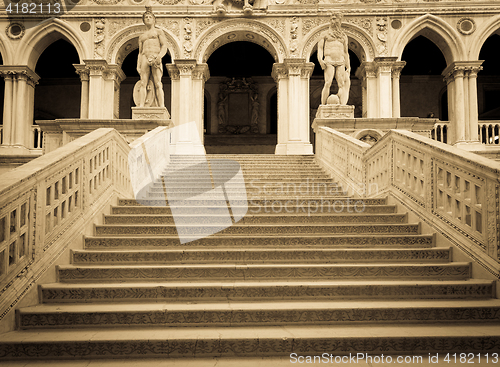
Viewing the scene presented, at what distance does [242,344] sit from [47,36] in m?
15.1

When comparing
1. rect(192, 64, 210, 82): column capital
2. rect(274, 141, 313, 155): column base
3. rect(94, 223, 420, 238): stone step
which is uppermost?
rect(192, 64, 210, 82): column capital

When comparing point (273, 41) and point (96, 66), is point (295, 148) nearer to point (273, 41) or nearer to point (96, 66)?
point (273, 41)

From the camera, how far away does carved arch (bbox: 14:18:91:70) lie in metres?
14.5

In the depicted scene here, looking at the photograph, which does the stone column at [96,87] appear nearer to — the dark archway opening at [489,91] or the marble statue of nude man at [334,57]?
the marble statue of nude man at [334,57]

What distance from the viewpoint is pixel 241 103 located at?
64.4ft

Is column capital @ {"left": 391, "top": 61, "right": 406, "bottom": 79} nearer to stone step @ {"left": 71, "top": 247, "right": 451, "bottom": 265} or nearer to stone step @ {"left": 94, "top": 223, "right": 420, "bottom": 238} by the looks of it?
stone step @ {"left": 94, "top": 223, "right": 420, "bottom": 238}

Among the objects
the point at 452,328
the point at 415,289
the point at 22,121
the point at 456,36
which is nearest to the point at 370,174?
the point at 415,289

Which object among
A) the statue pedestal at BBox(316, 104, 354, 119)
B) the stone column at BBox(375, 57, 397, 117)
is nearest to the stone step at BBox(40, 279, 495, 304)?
the statue pedestal at BBox(316, 104, 354, 119)

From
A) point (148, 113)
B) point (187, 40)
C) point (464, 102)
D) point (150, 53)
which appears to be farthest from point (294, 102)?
point (464, 102)

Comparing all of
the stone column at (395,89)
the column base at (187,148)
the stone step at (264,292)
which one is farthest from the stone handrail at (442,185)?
the stone column at (395,89)

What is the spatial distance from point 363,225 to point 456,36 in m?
12.2

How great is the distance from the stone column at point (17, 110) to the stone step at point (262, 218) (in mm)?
10685

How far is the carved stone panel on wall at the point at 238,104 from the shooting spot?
19344 millimetres

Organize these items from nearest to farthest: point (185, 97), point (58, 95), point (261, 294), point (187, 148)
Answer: point (261, 294)
point (187, 148)
point (185, 97)
point (58, 95)
